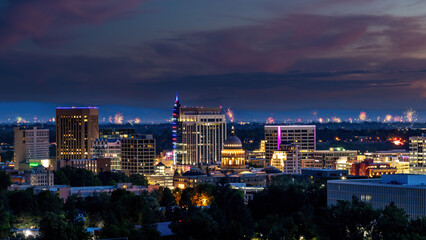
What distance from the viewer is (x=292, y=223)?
3681 inches

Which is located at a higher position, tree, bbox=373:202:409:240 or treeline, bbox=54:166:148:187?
treeline, bbox=54:166:148:187

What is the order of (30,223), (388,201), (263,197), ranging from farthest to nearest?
(263,197) < (30,223) < (388,201)

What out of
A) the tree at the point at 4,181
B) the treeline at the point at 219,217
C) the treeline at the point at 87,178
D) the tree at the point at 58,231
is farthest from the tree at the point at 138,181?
the tree at the point at 58,231

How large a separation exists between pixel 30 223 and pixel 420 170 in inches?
4263

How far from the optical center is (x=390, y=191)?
10406 centimetres

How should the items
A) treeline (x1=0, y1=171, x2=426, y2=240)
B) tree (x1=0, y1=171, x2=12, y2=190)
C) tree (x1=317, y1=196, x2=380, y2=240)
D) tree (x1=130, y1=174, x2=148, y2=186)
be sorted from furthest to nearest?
tree (x1=130, y1=174, x2=148, y2=186), tree (x1=0, y1=171, x2=12, y2=190), treeline (x1=0, y1=171, x2=426, y2=240), tree (x1=317, y1=196, x2=380, y2=240)

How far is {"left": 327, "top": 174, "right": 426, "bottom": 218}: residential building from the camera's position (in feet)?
330

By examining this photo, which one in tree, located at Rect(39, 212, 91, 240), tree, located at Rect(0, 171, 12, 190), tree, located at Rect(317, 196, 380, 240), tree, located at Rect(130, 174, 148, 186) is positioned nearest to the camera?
tree, located at Rect(317, 196, 380, 240)

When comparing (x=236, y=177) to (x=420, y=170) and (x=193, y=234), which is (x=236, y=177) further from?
(x=193, y=234)

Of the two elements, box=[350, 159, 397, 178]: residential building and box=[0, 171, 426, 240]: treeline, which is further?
box=[350, 159, 397, 178]: residential building

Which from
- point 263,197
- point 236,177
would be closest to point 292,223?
point 263,197

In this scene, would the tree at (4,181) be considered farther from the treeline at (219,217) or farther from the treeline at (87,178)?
the treeline at (219,217)

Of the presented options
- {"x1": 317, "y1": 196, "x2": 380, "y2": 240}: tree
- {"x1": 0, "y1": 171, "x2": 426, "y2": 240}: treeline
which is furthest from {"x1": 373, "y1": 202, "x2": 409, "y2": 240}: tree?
{"x1": 317, "y1": 196, "x2": 380, "y2": 240}: tree

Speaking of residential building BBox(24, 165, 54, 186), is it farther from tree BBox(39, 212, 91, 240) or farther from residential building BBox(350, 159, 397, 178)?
tree BBox(39, 212, 91, 240)
